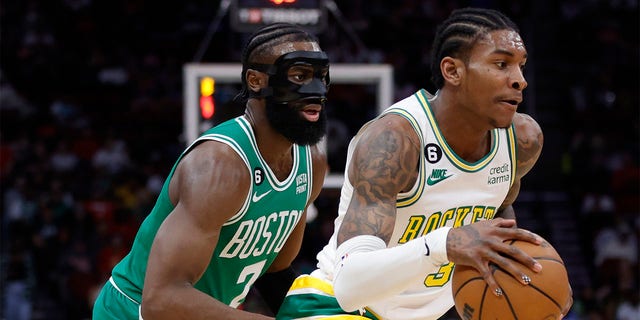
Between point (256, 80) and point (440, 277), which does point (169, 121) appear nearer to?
point (256, 80)

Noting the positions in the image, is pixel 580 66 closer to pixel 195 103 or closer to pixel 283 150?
pixel 195 103

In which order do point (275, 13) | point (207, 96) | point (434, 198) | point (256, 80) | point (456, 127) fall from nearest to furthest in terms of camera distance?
point (434, 198), point (456, 127), point (256, 80), point (275, 13), point (207, 96)

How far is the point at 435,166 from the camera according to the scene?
147 inches

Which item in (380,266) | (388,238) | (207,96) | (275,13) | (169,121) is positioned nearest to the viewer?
(380,266)

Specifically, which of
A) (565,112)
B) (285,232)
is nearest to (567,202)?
(565,112)

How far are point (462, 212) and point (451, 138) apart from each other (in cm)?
29

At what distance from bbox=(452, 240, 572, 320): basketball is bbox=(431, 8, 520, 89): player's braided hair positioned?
976 millimetres

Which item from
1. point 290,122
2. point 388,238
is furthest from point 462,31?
point 388,238

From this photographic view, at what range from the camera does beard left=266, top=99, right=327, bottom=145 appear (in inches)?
159

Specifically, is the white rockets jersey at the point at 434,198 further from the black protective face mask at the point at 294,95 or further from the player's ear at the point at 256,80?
the player's ear at the point at 256,80

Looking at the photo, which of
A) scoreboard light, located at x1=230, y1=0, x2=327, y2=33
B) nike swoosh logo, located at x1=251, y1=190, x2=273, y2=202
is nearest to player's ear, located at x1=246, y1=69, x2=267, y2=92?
nike swoosh logo, located at x1=251, y1=190, x2=273, y2=202

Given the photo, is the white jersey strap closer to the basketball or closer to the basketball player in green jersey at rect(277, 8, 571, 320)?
the basketball player in green jersey at rect(277, 8, 571, 320)

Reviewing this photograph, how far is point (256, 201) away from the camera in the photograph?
154 inches

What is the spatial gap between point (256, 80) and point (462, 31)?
0.91 meters
